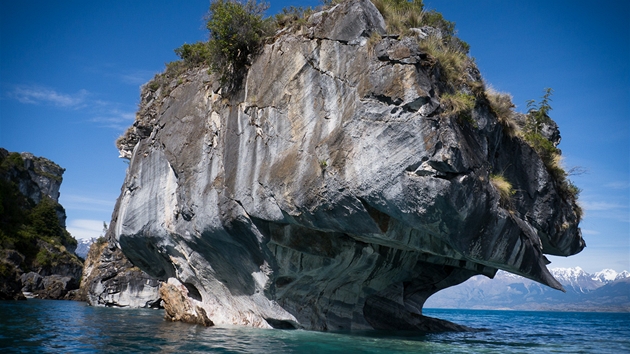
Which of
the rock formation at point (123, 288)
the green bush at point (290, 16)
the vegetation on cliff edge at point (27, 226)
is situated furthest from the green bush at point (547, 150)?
the vegetation on cliff edge at point (27, 226)

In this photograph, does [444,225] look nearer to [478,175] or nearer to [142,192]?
[478,175]

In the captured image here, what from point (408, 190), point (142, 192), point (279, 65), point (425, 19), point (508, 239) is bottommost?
point (508, 239)

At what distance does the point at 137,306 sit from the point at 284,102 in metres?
34.6

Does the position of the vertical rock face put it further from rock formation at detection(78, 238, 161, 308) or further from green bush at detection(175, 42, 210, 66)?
rock formation at detection(78, 238, 161, 308)

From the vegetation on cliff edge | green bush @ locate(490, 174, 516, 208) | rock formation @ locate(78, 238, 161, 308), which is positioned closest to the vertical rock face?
green bush @ locate(490, 174, 516, 208)

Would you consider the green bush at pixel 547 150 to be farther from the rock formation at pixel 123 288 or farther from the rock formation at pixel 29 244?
the rock formation at pixel 29 244

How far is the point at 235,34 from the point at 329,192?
7.58 meters

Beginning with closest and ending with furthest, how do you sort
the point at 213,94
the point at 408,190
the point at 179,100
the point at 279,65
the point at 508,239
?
the point at 408,190 < the point at 508,239 < the point at 279,65 < the point at 213,94 < the point at 179,100

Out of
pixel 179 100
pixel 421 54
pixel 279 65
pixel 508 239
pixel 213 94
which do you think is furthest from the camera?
pixel 179 100

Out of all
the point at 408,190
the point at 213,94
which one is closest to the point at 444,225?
the point at 408,190

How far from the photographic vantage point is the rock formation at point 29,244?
51.9 m

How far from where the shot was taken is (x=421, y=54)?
1312 cm

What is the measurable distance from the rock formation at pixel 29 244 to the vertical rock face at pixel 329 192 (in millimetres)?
30142

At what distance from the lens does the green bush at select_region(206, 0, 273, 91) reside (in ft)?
56.3
